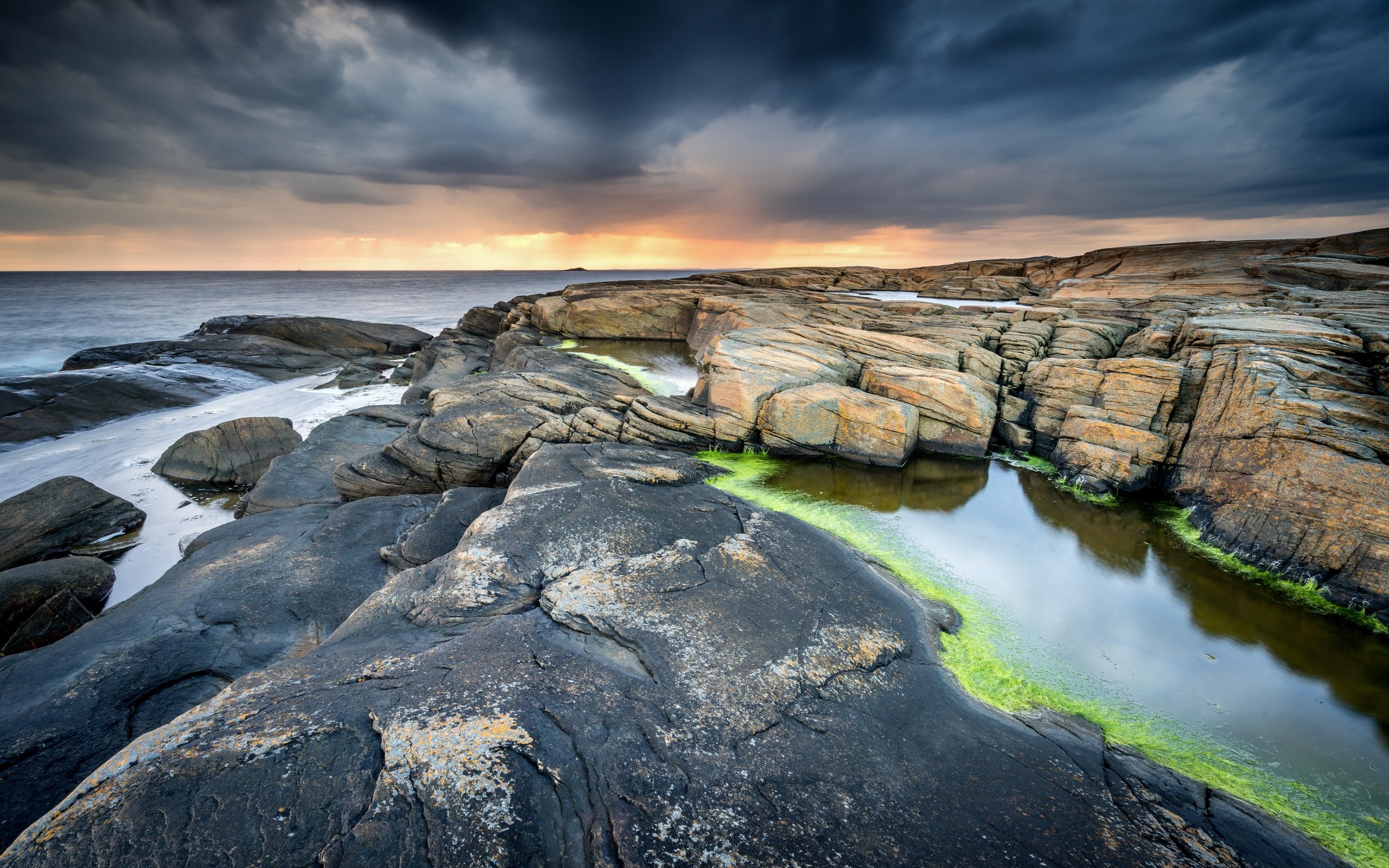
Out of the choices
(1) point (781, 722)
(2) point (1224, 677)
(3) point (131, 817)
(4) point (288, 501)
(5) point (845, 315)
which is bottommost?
(2) point (1224, 677)

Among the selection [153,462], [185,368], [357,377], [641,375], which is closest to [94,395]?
[185,368]

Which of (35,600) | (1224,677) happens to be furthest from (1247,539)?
(35,600)

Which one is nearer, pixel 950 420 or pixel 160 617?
pixel 160 617

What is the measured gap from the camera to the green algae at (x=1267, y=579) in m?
8.23

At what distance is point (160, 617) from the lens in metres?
7.08

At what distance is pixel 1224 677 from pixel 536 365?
17.7 metres

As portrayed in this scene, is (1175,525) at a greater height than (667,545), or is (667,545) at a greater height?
(667,545)

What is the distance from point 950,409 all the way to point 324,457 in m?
17.7

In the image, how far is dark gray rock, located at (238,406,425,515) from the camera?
1234 cm

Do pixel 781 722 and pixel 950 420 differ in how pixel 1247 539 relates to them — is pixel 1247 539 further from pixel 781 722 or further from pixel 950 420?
pixel 781 722

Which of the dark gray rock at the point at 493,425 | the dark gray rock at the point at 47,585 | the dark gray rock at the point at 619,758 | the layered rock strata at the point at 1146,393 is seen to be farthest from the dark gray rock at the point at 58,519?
the layered rock strata at the point at 1146,393

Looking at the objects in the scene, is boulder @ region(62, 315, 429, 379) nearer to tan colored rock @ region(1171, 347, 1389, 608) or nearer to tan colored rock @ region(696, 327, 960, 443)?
tan colored rock @ region(696, 327, 960, 443)

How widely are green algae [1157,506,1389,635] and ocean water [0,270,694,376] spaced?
58.6 metres

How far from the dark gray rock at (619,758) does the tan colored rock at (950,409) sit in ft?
32.8
